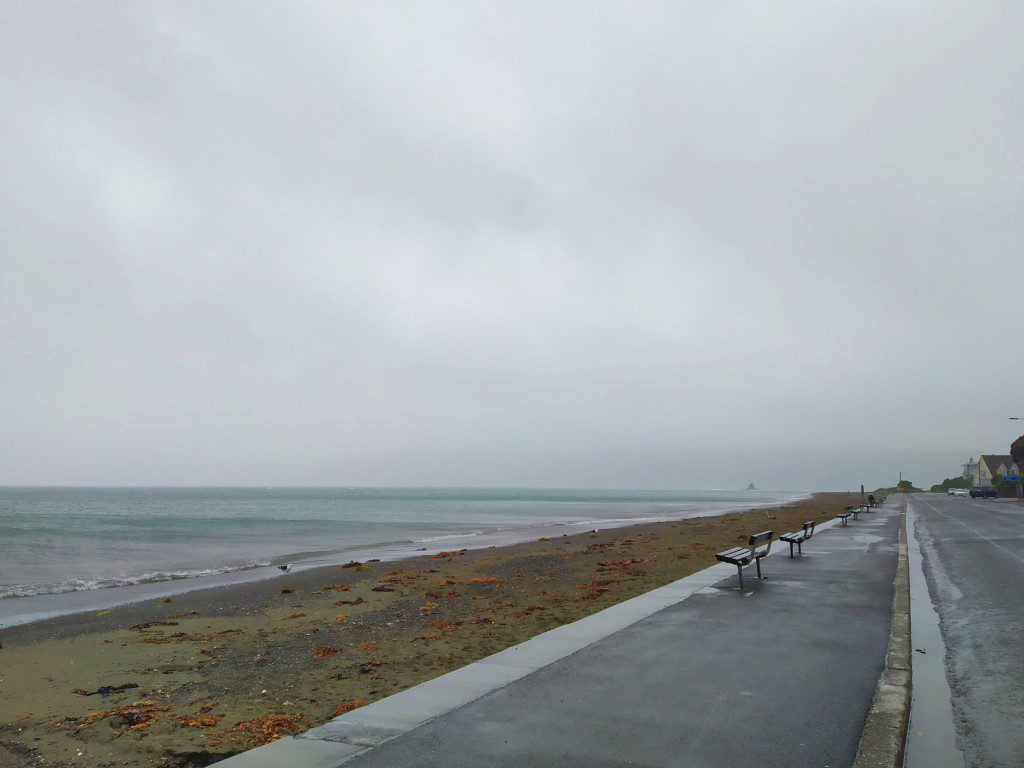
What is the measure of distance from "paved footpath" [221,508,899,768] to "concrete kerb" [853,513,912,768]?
10 cm

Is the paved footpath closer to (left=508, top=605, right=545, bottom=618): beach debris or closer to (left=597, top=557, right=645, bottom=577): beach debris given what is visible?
(left=508, top=605, right=545, bottom=618): beach debris

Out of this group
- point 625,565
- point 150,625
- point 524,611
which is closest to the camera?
point 524,611

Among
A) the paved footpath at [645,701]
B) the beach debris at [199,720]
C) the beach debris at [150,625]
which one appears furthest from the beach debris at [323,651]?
the beach debris at [150,625]

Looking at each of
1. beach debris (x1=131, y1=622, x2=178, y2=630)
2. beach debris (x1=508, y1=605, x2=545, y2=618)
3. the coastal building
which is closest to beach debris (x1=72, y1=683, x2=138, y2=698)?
beach debris (x1=131, y1=622, x2=178, y2=630)

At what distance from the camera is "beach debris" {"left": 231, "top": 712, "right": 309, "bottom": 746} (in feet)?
18.3

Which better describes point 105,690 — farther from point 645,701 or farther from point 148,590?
point 148,590

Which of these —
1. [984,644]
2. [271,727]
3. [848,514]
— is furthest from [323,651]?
[848,514]

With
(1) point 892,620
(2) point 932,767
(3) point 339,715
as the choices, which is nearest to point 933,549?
(1) point 892,620

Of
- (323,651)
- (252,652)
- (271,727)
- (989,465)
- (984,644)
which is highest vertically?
(989,465)

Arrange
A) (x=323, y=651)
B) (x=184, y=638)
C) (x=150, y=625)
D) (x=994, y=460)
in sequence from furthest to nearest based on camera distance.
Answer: (x=994, y=460) → (x=150, y=625) → (x=184, y=638) → (x=323, y=651)

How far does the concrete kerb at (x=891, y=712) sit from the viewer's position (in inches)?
182

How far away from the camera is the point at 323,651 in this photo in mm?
8867

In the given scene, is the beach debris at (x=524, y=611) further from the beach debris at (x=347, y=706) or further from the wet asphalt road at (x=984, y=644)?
the wet asphalt road at (x=984, y=644)

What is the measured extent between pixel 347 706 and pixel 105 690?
138 inches
